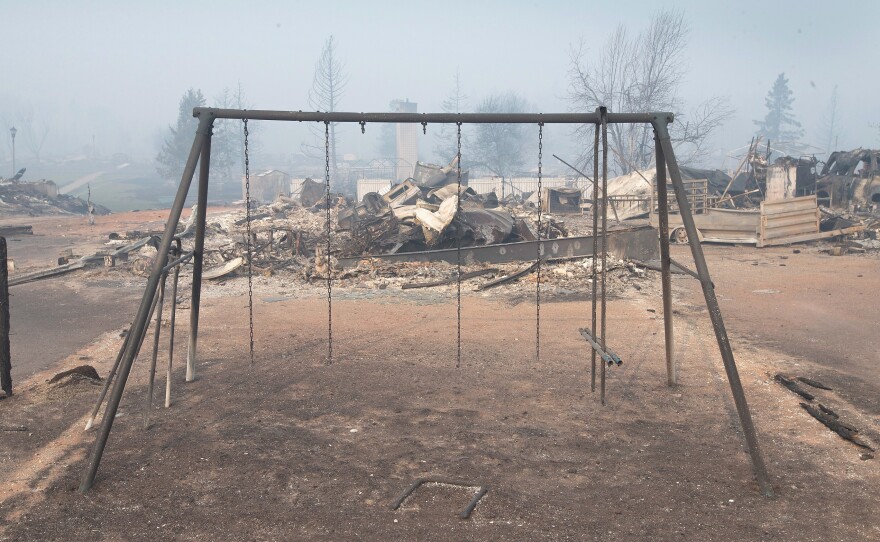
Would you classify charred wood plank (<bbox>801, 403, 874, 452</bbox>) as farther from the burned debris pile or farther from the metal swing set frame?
Answer: the burned debris pile

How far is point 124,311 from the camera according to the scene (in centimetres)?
1146

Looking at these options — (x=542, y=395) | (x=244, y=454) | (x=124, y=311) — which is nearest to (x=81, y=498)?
(x=244, y=454)

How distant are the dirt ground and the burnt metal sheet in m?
5.65

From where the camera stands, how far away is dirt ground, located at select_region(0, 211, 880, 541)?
4.14 metres

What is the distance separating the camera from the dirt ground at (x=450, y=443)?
4.14 meters

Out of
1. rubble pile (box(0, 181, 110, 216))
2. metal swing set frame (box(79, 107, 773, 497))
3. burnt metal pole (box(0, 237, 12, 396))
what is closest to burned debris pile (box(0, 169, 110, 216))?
rubble pile (box(0, 181, 110, 216))

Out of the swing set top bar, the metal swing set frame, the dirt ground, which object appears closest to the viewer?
the dirt ground

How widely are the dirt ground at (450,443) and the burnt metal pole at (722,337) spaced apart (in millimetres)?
182

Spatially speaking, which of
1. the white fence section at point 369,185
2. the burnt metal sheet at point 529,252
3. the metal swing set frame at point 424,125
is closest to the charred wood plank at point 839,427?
the metal swing set frame at point 424,125

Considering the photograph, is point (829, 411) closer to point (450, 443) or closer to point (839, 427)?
point (839, 427)

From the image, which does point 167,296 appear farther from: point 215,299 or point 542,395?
point 542,395

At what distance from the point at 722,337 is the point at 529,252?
1039cm

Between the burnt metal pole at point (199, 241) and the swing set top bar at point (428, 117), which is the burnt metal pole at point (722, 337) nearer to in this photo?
the swing set top bar at point (428, 117)

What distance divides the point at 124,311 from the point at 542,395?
315 inches
